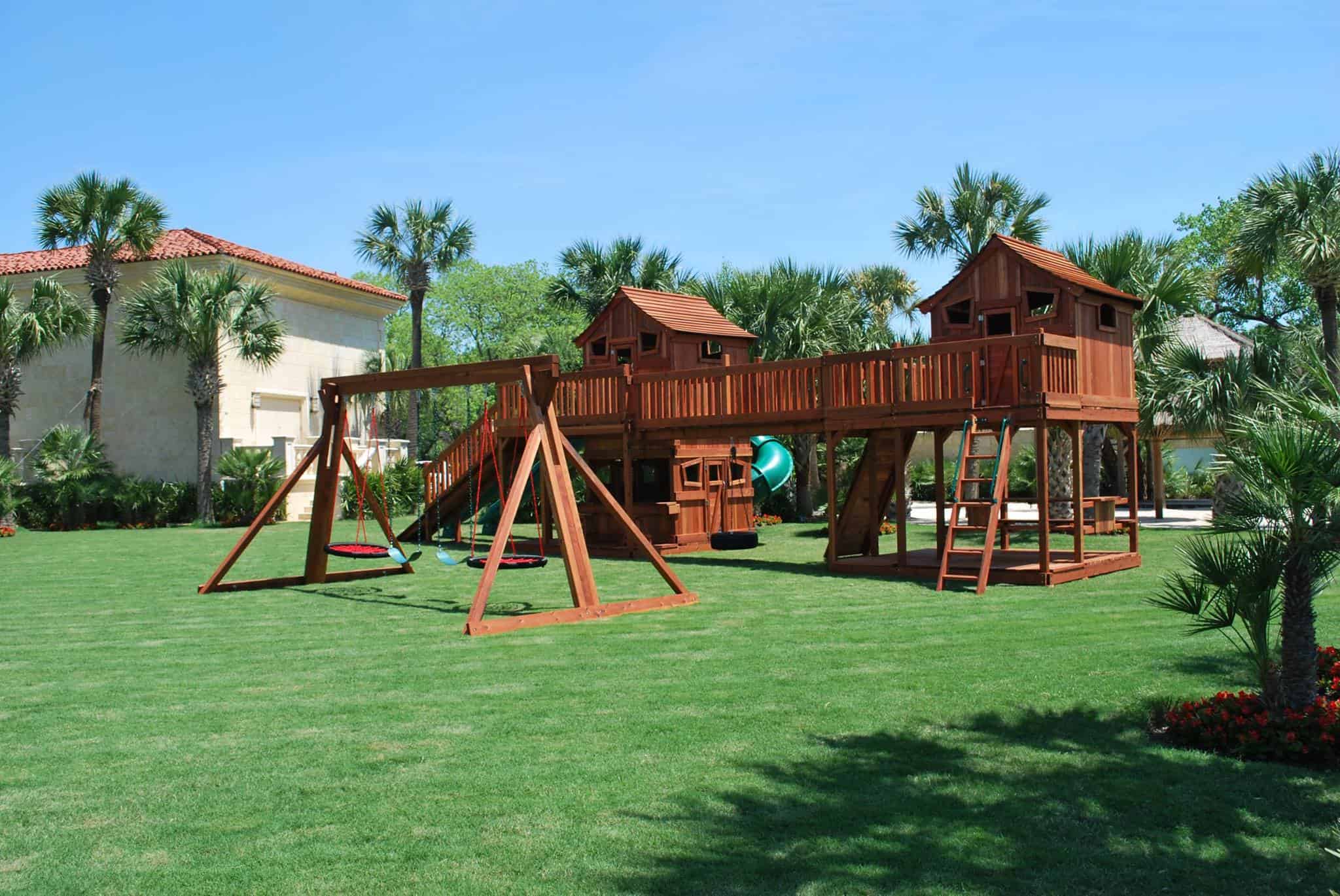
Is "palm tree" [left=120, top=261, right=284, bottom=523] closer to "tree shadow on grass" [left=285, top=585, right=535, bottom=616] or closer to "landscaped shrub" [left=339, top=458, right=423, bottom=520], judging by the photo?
"landscaped shrub" [left=339, top=458, right=423, bottom=520]

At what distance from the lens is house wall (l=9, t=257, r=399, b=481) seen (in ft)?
121

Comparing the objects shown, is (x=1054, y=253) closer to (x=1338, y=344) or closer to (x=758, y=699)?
(x=1338, y=344)

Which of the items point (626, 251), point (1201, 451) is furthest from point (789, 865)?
point (1201, 451)

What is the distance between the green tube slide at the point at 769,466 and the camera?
28.7 meters

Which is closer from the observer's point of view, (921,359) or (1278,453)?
(1278,453)

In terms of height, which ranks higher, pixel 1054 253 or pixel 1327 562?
pixel 1054 253

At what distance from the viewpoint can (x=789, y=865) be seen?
17.1ft

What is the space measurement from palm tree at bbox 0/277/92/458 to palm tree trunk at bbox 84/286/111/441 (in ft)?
1.76

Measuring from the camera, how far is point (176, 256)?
36344 mm

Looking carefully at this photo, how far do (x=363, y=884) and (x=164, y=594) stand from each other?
11.8 meters

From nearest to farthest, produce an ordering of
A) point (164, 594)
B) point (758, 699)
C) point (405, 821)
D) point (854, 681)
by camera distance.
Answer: point (405, 821) → point (758, 699) → point (854, 681) → point (164, 594)

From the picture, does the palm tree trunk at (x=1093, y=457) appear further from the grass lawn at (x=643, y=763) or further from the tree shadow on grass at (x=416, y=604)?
the tree shadow on grass at (x=416, y=604)

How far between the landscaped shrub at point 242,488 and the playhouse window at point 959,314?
22.3m

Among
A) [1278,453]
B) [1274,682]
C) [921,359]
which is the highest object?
[921,359]
